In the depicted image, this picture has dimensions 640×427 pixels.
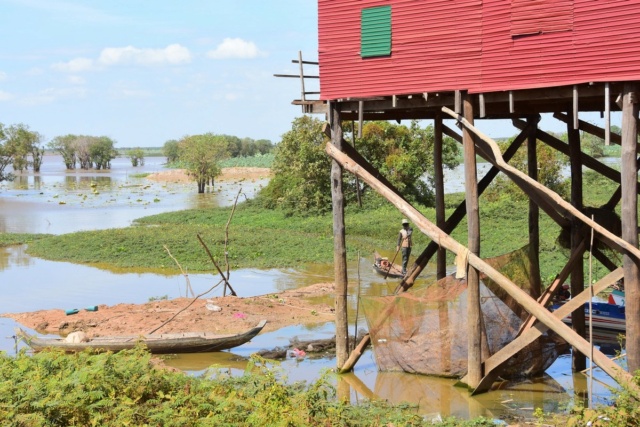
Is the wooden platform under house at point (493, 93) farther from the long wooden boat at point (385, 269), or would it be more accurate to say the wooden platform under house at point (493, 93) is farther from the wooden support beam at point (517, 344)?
the long wooden boat at point (385, 269)

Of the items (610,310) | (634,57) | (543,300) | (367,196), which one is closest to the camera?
(634,57)

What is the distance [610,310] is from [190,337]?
26.9 feet

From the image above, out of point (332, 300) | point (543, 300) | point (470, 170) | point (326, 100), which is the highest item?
point (326, 100)

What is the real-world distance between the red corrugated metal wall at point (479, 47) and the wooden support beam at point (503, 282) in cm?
134

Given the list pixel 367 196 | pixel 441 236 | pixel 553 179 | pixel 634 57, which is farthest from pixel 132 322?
pixel 553 179

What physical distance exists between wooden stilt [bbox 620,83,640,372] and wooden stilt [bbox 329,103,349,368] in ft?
16.1

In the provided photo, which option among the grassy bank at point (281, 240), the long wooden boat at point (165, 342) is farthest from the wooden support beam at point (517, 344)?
the grassy bank at point (281, 240)

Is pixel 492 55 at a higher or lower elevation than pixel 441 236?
higher

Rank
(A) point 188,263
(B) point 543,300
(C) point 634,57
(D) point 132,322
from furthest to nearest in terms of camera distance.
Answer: (A) point 188,263
(D) point 132,322
(B) point 543,300
(C) point 634,57

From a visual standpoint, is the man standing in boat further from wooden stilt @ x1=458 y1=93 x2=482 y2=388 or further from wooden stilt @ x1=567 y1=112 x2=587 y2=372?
wooden stilt @ x1=458 y1=93 x2=482 y2=388

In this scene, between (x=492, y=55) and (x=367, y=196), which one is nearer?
(x=492, y=55)

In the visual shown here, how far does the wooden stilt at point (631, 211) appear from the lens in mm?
11227

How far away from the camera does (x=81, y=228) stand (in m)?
41.0

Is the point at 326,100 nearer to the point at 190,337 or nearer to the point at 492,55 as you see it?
the point at 492,55
